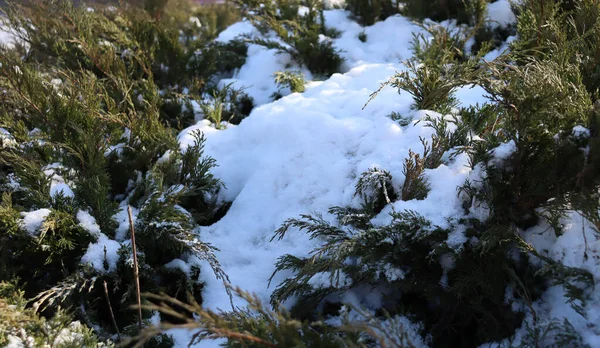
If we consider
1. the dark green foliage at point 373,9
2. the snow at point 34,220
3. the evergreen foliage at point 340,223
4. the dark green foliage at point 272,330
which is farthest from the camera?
the dark green foliage at point 373,9

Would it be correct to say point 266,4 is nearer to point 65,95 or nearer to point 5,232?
point 65,95

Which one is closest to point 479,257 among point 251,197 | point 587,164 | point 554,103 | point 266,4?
point 587,164

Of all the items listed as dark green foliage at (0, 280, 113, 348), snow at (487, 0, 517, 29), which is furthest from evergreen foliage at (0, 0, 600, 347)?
snow at (487, 0, 517, 29)

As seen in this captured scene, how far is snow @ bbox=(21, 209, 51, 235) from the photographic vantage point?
1850 mm

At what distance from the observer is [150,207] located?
2.06m

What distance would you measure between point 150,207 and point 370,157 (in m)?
1.16

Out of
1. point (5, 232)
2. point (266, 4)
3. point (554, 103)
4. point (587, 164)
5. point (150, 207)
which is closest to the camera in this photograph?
point (587, 164)

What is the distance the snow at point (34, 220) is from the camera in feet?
6.07

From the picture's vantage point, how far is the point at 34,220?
1.87m

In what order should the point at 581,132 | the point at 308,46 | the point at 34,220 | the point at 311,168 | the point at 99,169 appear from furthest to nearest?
the point at 308,46 → the point at 311,168 → the point at 99,169 → the point at 34,220 → the point at 581,132

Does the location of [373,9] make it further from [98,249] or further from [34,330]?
[34,330]

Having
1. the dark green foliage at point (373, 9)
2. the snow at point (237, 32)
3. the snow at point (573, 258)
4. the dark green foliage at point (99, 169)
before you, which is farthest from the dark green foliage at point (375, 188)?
the snow at point (237, 32)

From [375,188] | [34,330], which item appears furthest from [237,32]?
[34,330]

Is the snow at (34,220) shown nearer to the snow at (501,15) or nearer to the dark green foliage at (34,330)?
the dark green foliage at (34,330)
